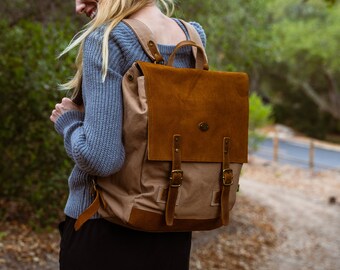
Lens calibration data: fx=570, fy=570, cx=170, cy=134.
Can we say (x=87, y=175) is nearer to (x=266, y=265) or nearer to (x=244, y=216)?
(x=266, y=265)

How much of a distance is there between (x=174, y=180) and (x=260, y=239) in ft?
21.0

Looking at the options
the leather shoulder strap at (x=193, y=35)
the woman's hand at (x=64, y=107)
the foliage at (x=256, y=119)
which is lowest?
the woman's hand at (x=64, y=107)

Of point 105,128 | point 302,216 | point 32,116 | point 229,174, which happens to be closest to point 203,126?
point 229,174

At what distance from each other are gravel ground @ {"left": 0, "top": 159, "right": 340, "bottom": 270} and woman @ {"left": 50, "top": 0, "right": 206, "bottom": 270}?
3.11 m

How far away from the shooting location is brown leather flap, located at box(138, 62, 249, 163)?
5.42ft

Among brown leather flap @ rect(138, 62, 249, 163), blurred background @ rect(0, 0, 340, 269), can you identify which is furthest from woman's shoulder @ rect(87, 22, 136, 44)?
blurred background @ rect(0, 0, 340, 269)

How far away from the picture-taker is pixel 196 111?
5.63 feet

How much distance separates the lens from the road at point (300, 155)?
20000 mm

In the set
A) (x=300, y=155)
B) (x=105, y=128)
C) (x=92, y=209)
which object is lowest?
(x=92, y=209)

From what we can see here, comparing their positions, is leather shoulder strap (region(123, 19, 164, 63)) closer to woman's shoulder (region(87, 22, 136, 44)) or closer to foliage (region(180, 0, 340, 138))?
woman's shoulder (region(87, 22, 136, 44))

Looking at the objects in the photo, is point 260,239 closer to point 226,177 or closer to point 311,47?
point 226,177

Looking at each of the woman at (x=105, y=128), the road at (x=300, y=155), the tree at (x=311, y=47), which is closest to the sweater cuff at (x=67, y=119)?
the woman at (x=105, y=128)

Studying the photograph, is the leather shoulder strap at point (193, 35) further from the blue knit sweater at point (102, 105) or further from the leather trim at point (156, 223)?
the leather trim at point (156, 223)

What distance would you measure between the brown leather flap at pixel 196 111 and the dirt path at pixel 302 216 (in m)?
4.96
